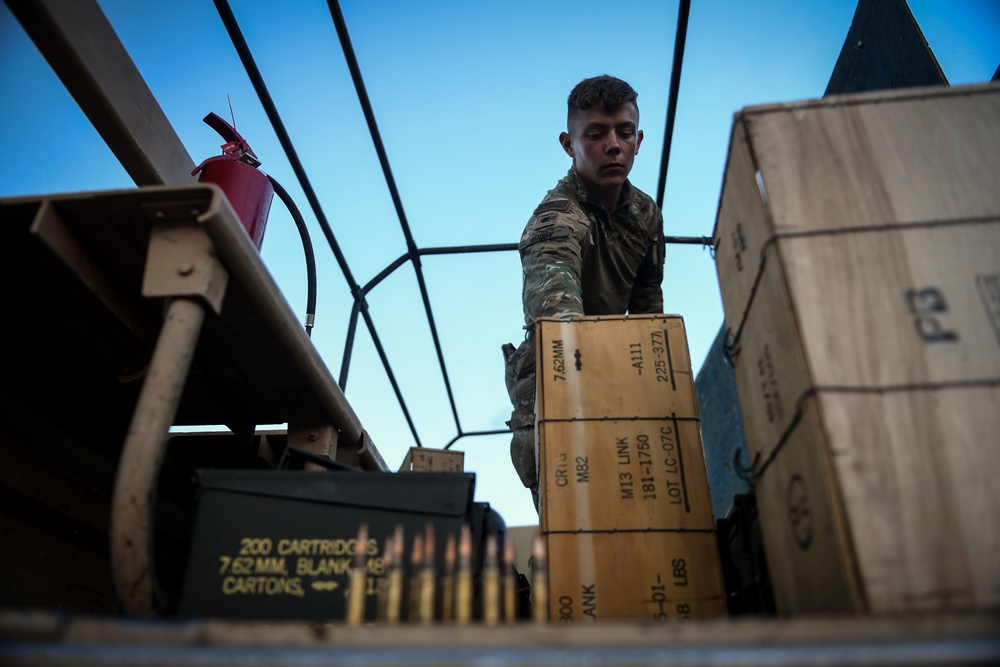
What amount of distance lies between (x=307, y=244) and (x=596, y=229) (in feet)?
4.68

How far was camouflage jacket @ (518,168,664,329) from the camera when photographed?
8.84 ft

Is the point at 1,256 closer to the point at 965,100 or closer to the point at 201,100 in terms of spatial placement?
the point at 201,100

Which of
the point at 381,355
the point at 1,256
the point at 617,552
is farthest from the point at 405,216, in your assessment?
the point at 617,552

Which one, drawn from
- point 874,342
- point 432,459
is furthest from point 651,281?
point 874,342

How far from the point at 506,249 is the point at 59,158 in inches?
93.2

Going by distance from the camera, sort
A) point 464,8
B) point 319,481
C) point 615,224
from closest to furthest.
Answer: point 319,481
point 464,8
point 615,224

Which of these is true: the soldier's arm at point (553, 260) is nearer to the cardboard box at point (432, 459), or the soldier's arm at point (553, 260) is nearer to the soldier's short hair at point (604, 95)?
the soldier's short hair at point (604, 95)

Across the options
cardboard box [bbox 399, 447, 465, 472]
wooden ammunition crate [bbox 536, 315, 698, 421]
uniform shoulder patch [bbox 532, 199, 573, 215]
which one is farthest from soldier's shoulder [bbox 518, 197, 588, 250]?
cardboard box [bbox 399, 447, 465, 472]

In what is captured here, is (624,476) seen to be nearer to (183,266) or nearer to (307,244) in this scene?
(183,266)

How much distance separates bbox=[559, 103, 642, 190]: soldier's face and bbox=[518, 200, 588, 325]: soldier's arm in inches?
11.4

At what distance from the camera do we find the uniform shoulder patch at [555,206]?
10.1 ft

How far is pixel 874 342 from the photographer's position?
124cm

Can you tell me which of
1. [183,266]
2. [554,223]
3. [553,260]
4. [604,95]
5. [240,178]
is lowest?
[183,266]

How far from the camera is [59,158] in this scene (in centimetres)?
259
